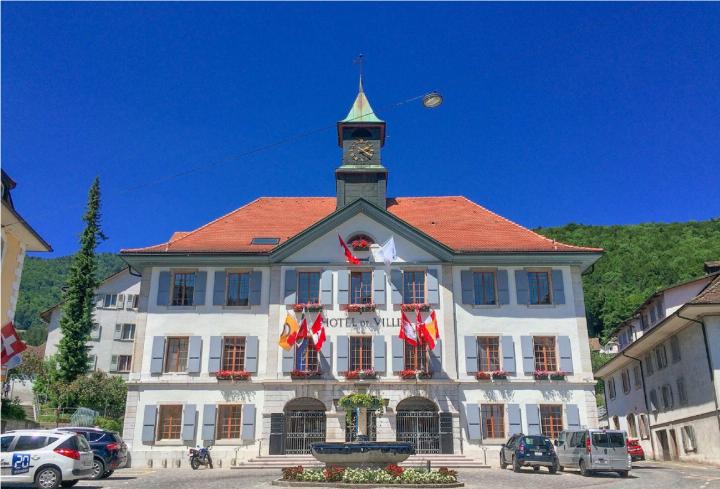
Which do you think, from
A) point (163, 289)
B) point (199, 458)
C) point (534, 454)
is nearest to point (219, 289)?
point (163, 289)

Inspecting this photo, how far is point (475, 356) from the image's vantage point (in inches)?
1180

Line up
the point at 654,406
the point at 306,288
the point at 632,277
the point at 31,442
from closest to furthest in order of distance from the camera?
the point at 31,442 < the point at 306,288 < the point at 654,406 < the point at 632,277

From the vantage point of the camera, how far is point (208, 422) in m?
28.9

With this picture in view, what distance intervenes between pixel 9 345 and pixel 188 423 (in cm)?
1182

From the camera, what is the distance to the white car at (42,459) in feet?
51.9

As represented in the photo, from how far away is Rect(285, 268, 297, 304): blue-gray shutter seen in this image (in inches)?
1219

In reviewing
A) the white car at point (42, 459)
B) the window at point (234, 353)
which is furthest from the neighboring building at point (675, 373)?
the white car at point (42, 459)

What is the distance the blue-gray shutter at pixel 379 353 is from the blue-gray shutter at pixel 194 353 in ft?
27.5

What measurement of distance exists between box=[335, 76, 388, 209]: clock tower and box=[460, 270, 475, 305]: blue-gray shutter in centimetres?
606

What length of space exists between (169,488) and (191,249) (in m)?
15.7

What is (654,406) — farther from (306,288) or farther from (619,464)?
(306,288)

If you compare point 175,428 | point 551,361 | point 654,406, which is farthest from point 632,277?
point 175,428

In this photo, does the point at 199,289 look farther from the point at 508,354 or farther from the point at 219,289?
the point at 508,354

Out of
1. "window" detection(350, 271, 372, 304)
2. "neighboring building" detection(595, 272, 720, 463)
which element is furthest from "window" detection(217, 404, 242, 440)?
"neighboring building" detection(595, 272, 720, 463)
